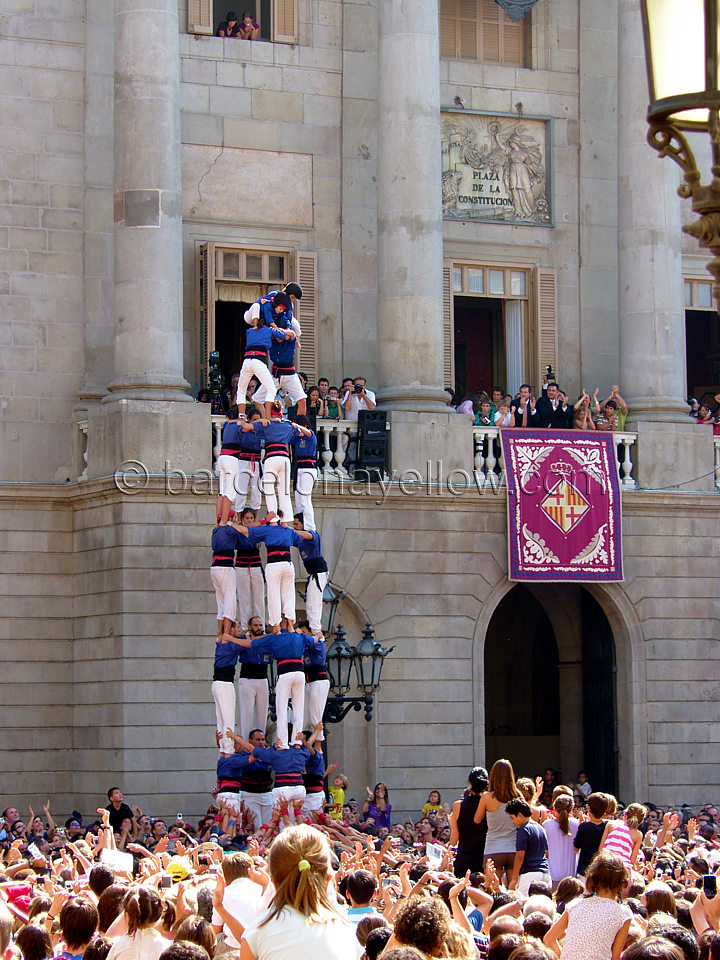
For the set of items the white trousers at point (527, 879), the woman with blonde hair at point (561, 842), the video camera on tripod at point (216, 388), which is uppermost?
the video camera on tripod at point (216, 388)

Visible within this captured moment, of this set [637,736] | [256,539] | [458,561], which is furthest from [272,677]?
[637,736]

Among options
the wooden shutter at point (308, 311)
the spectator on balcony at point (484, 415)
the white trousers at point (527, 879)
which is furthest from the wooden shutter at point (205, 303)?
the white trousers at point (527, 879)

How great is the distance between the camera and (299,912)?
298 inches

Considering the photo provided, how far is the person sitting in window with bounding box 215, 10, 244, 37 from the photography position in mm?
32594

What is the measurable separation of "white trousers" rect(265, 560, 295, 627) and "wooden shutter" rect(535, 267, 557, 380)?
1328 centimetres

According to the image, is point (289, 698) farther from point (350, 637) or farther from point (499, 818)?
point (350, 637)

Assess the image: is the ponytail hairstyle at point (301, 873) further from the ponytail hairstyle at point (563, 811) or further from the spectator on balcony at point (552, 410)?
the spectator on balcony at point (552, 410)

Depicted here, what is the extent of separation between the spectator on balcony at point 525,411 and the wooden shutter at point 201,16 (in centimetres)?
880

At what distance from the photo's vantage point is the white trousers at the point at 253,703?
22.2 m

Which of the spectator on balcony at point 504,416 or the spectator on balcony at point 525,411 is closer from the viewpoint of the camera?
the spectator on balcony at point 504,416

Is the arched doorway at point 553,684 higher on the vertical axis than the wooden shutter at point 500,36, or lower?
lower

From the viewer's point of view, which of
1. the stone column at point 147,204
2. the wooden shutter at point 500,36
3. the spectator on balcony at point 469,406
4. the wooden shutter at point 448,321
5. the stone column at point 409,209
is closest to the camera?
the stone column at point 147,204

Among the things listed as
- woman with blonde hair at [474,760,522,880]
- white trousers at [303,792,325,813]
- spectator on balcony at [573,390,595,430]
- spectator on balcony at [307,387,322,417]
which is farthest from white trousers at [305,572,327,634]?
spectator on balcony at [573,390,595,430]

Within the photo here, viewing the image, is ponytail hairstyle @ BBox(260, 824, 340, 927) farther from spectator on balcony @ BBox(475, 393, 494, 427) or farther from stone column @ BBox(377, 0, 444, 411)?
spectator on balcony @ BBox(475, 393, 494, 427)
